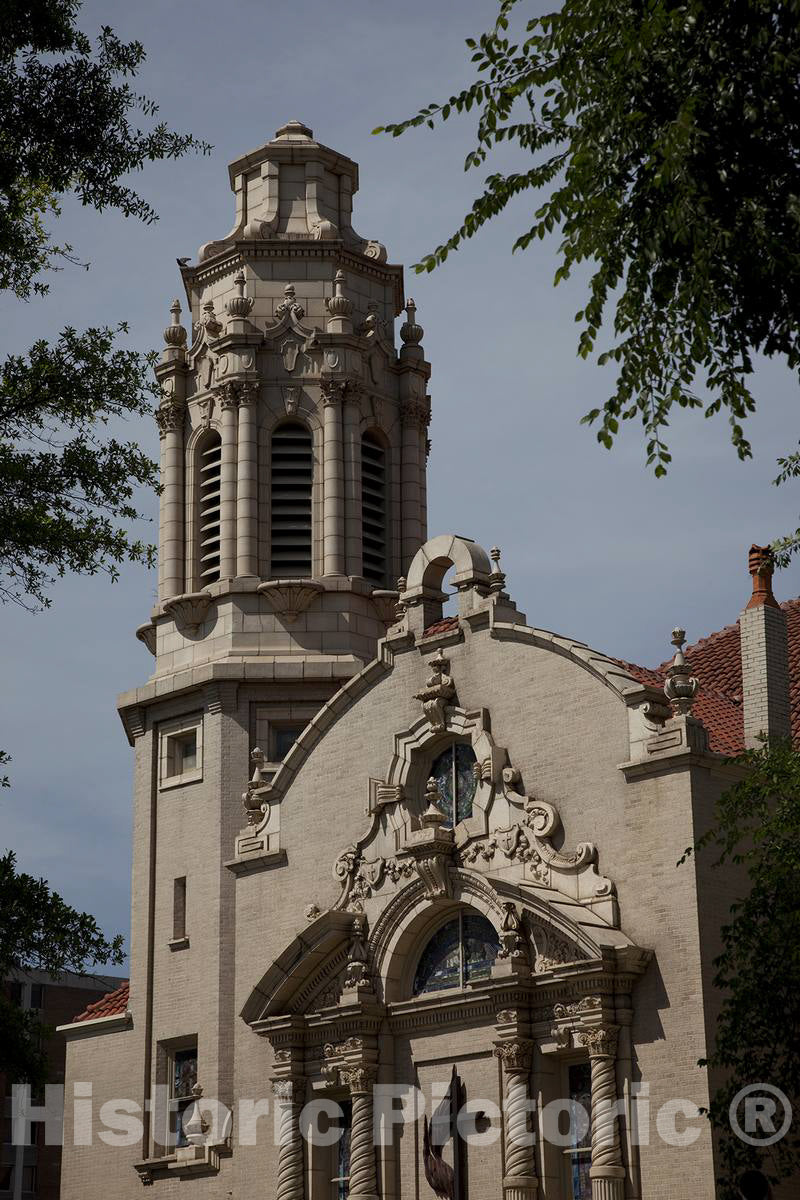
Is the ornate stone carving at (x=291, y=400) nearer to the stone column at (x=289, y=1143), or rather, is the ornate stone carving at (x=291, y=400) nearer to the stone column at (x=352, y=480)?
the stone column at (x=352, y=480)

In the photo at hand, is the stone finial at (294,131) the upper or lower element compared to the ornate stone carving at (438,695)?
upper

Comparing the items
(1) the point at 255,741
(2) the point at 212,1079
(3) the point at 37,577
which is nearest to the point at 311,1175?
(2) the point at 212,1079

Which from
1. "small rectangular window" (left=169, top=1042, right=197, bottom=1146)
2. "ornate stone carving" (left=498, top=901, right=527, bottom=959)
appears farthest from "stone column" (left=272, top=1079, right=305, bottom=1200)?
"ornate stone carving" (left=498, top=901, right=527, bottom=959)

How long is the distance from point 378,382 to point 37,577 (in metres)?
20.1

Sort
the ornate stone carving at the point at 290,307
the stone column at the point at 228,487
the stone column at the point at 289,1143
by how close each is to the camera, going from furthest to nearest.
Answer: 1. the ornate stone carving at the point at 290,307
2. the stone column at the point at 228,487
3. the stone column at the point at 289,1143

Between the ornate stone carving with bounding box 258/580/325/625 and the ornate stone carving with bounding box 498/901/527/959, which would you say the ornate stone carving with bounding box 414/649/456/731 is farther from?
the ornate stone carving with bounding box 258/580/325/625

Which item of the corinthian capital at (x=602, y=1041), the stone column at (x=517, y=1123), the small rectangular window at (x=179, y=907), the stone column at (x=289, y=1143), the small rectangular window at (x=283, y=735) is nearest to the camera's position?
the corinthian capital at (x=602, y=1041)

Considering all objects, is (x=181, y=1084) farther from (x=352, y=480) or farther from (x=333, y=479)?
(x=352, y=480)

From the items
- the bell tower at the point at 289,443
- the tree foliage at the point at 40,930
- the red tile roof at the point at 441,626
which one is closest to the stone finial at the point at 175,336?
the bell tower at the point at 289,443

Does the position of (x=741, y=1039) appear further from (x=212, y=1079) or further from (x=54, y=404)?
(x=212, y=1079)

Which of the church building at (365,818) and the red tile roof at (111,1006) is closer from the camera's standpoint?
the church building at (365,818)

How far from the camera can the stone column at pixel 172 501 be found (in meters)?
40.2

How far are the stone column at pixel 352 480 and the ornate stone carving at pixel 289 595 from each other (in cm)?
103

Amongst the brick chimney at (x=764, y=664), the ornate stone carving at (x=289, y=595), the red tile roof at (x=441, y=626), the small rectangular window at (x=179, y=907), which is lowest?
the small rectangular window at (x=179, y=907)
